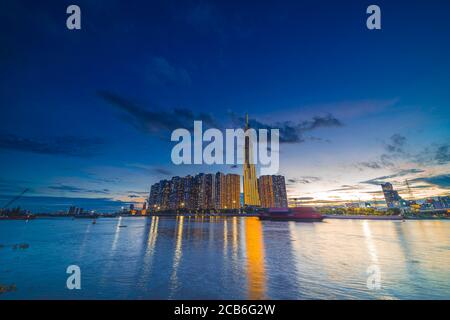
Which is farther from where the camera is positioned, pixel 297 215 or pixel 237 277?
pixel 297 215

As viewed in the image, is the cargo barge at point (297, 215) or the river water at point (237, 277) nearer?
the river water at point (237, 277)

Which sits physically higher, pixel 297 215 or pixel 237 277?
pixel 237 277

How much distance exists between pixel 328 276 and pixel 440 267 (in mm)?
12016

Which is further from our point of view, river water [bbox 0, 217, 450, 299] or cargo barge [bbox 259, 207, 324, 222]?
cargo barge [bbox 259, 207, 324, 222]

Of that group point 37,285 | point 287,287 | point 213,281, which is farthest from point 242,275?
point 37,285

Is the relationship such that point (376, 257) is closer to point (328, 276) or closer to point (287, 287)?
point (328, 276)
